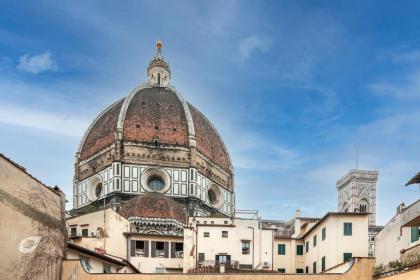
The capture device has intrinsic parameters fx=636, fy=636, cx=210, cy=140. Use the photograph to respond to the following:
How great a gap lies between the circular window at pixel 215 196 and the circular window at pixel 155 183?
9.63 metres

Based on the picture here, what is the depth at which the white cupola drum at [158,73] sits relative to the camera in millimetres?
111512

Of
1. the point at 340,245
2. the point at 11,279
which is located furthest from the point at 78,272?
the point at 340,245

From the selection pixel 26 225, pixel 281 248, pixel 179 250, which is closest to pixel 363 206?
pixel 281 248

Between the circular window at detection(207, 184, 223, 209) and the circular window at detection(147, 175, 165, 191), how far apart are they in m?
9.63

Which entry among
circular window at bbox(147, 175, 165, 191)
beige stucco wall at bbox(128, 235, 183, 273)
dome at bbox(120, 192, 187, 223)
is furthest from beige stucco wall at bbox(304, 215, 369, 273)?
circular window at bbox(147, 175, 165, 191)

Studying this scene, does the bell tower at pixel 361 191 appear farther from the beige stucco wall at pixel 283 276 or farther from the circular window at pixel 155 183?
the beige stucco wall at pixel 283 276

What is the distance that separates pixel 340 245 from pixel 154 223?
1312 inches

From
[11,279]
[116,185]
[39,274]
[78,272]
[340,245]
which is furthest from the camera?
[116,185]

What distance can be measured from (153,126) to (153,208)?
882 inches

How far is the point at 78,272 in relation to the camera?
38531 millimetres

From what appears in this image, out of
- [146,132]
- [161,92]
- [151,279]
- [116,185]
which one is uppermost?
[161,92]

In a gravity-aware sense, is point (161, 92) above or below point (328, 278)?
above

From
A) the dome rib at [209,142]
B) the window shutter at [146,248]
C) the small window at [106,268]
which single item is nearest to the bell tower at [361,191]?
the dome rib at [209,142]

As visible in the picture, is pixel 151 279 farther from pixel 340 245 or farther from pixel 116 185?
pixel 116 185
